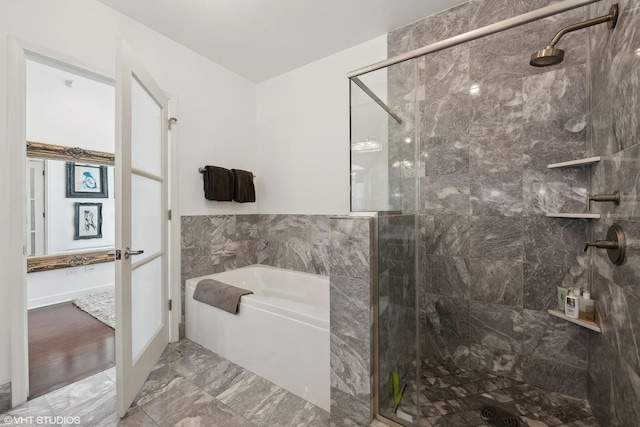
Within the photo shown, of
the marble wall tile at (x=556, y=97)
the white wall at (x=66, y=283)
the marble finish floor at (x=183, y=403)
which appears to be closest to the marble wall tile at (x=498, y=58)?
the marble wall tile at (x=556, y=97)

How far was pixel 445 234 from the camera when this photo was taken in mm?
2016

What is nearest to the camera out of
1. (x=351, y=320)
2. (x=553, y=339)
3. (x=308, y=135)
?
(x=351, y=320)

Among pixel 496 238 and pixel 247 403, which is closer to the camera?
pixel 247 403

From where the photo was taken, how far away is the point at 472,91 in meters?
1.90

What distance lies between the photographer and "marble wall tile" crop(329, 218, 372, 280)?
4.26 ft

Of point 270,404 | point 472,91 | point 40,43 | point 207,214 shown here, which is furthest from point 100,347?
point 472,91

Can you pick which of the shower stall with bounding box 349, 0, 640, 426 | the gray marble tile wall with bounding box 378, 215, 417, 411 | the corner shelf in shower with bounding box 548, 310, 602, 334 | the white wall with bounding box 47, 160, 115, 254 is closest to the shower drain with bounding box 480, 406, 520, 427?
the shower stall with bounding box 349, 0, 640, 426

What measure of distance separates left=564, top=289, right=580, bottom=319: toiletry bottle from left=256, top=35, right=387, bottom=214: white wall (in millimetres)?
1637

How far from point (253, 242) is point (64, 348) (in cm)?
178

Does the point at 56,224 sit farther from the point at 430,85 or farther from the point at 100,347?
the point at 430,85

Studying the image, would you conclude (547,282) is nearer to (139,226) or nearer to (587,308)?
(587,308)

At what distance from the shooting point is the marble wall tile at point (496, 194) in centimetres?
176

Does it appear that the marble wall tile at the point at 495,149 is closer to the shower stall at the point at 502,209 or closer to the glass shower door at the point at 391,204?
the shower stall at the point at 502,209

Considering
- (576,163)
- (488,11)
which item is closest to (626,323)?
(576,163)
